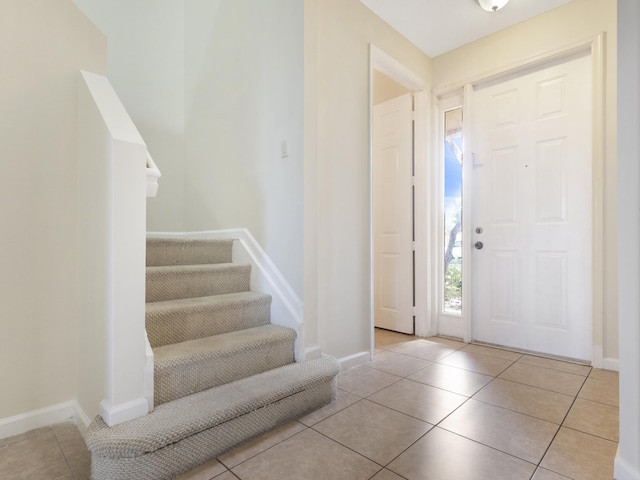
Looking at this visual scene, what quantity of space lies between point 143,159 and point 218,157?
1606 millimetres

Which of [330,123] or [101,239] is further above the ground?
[330,123]

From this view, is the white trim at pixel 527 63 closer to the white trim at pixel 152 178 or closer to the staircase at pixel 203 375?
the staircase at pixel 203 375

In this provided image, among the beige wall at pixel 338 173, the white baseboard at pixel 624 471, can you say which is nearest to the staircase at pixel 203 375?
the beige wall at pixel 338 173

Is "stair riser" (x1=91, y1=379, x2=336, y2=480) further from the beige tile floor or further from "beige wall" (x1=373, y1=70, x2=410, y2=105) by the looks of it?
"beige wall" (x1=373, y1=70, x2=410, y2=105)

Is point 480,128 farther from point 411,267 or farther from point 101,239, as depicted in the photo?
point 101,239

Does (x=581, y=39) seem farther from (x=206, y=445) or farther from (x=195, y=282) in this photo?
(x=206, y=445)

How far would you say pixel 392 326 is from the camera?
3.34m

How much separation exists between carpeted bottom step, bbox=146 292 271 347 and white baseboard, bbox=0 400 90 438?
45 cm

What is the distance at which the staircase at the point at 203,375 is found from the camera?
3.97 ft

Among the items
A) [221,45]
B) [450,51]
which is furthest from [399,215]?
[221,45]

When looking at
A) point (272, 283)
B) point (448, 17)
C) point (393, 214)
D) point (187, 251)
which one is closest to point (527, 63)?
point (448, 17)

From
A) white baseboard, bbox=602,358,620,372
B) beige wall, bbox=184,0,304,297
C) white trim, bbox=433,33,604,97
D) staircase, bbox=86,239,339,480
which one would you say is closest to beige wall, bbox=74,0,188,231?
beige wall, bbox=184,0,304,297

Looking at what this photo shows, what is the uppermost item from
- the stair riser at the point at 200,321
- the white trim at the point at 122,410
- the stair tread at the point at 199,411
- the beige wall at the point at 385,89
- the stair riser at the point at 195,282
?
the beige wall at the point at 385,89

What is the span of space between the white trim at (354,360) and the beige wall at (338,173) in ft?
0.11
